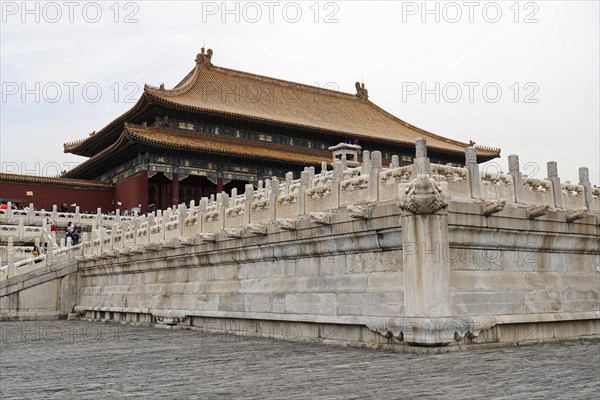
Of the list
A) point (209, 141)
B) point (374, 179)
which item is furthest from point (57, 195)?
point (374, 179)

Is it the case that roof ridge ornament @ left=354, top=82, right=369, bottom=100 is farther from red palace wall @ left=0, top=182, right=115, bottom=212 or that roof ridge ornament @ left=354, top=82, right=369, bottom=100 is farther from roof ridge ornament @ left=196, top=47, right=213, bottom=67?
red palace wall @ left=0, top=182, right=115, bottom=212

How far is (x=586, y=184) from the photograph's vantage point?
615 inches

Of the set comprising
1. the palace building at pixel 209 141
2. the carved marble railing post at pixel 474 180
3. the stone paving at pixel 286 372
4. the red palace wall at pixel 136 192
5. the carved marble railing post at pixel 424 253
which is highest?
the palace building at pixel 209 141

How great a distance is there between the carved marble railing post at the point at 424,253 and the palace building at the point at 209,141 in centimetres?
2834

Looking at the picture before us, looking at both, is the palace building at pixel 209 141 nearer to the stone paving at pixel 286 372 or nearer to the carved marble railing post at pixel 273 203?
the carved marble railing post at pixel 273 203

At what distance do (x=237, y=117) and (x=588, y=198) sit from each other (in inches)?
1154

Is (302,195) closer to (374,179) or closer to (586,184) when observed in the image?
(374,179)

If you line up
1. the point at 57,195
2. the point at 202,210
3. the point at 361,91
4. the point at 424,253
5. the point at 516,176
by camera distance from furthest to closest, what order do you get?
the point at 361,91
the point at 57,195
the point at 202,210
the point at 516,176
the point at 424,253

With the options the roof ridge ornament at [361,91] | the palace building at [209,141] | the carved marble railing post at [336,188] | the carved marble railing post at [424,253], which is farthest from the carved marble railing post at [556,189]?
the roof ridge ornament at [361,91]

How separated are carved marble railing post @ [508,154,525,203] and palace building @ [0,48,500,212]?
1073 inches

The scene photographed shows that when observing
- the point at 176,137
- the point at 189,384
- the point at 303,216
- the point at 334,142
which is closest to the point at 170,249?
the point at 303,216

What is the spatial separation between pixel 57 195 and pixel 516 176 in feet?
109

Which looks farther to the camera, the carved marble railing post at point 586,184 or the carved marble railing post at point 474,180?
the carved marble railing post at point 586,184

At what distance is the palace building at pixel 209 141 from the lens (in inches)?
1578
